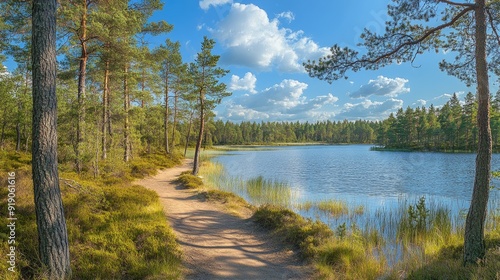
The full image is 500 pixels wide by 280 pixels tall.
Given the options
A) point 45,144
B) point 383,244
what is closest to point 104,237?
point 45,144

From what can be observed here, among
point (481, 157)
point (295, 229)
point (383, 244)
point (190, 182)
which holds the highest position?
point (481, 157)

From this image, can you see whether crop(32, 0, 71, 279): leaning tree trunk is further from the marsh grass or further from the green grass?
the green grass

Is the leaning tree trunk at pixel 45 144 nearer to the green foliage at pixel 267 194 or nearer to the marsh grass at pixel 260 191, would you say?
the marsh grass at pixel 260 191

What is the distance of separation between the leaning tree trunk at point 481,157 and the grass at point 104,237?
6.04 metres

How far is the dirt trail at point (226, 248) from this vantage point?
576 centimetres

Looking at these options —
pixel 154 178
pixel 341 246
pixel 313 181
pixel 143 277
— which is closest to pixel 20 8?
pixel 154 178

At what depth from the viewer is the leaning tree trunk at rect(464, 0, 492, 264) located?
17.6 ft

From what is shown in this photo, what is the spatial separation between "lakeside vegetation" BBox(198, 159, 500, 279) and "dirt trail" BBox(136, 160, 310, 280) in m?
0.49

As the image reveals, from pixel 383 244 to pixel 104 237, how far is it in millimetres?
7588

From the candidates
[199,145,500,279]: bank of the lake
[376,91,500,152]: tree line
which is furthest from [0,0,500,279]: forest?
[376,91,500,152]: tree line

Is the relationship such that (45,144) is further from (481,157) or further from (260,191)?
(260,191)

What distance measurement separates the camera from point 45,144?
177 inches

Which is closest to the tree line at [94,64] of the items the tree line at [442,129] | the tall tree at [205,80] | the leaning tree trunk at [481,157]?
the tall tree at [205,80]

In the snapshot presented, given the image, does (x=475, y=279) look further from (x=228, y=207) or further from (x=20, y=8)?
(x=20, y=8)
